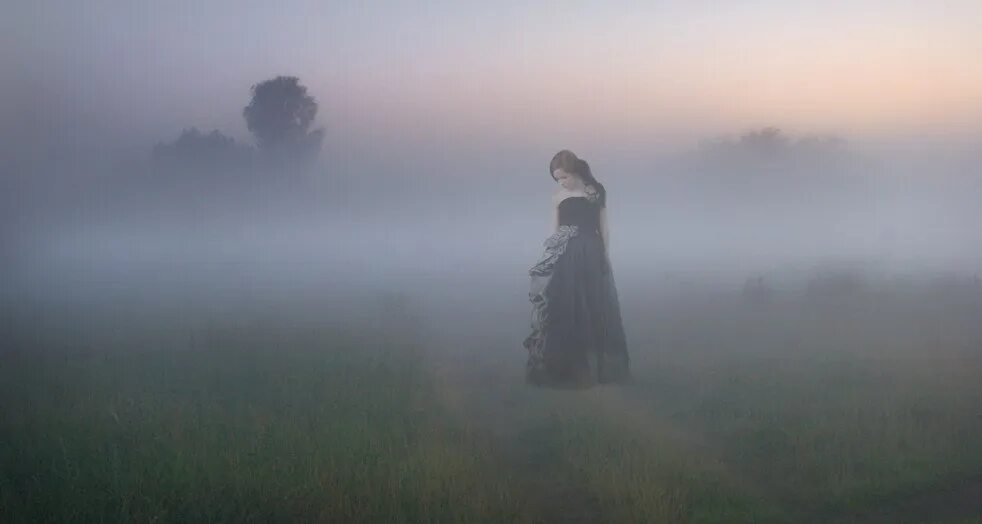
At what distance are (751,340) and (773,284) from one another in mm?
13862

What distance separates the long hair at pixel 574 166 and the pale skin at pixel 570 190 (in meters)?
0.05

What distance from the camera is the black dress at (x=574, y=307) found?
1220 centimetres

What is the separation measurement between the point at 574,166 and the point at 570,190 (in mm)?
353

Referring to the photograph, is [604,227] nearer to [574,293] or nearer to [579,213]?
[579,213]

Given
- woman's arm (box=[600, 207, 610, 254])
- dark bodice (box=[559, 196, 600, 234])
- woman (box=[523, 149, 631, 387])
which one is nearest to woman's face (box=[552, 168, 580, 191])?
woman (box=[523, 149, 631, 387])

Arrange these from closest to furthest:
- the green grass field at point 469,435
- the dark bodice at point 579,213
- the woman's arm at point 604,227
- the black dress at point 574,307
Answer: the green grass field at point 469,435 < the black dress at point 574,307 < the dark bodice at point 579,213 < the woman's arm at point 604,227

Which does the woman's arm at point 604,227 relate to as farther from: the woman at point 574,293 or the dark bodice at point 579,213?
the dark bodice at point 579,213

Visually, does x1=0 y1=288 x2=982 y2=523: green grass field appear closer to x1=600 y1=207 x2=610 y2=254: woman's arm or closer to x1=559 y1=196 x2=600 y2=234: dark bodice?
x1=600 y1=207 x2=610 y2=254: woman's arm

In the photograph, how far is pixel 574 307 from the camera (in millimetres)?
12281

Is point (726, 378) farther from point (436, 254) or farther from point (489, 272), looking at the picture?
point (436, 254)

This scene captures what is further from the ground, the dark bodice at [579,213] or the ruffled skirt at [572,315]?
the dark bodice at [579,213]

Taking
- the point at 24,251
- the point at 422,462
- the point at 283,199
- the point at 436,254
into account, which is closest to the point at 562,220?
the point at 422,462

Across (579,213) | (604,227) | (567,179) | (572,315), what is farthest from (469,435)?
(567,179)

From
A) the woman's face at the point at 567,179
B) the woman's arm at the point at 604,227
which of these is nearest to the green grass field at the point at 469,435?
the woman's arm at the point at 604,227
